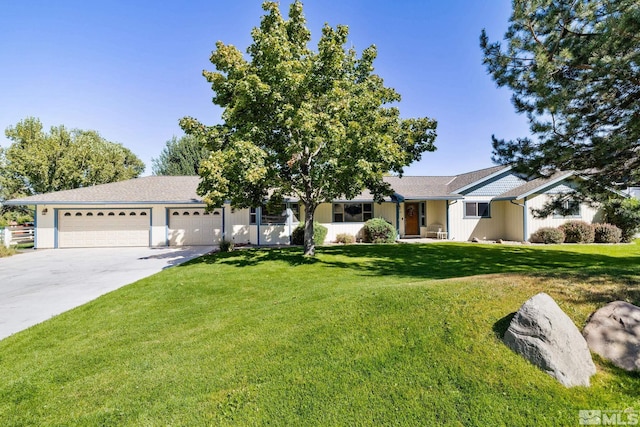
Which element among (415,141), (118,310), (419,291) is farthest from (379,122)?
(118,310)

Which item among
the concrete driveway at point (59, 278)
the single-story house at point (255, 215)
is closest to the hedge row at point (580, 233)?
the single-story house at point (255, 215)

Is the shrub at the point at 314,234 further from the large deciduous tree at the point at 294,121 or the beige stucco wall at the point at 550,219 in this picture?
the beige stucco wall at the point at 550,219

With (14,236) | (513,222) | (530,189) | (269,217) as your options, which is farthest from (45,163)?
(530,189)

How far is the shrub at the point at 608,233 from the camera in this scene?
16.2 meters

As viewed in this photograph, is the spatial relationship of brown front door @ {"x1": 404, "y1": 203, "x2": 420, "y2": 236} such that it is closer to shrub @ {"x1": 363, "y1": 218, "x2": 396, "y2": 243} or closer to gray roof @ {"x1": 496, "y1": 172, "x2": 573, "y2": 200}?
shrub @ {"x1": 363, "y1": 218, "x2": 396, "y2": 243}

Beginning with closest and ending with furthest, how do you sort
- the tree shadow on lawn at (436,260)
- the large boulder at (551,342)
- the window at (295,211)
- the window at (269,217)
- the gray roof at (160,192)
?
the large boulder at (551,342)
the tree shadow on lawn at (436,260)
the gray roof at (160,192)
the window at (269,217)
the window at (295,211)

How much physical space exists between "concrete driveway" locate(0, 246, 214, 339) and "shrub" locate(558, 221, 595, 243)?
68.7 feet

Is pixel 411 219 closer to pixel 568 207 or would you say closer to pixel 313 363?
pixel 568 207

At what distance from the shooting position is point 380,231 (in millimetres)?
17453

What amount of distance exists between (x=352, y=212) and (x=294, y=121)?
32.1 feet

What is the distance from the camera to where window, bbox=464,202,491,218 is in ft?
62.6

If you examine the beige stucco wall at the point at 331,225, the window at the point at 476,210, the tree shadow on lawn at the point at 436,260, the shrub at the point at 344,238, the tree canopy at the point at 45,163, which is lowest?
the tree shadow on lawn at the point at 436,260

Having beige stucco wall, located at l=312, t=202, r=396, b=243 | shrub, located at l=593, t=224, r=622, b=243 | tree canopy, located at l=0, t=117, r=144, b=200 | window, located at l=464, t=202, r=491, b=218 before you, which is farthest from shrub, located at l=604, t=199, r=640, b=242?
tree canopy, located at l=0, t=117, r=144, b=200

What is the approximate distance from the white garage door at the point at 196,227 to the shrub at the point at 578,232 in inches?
812
